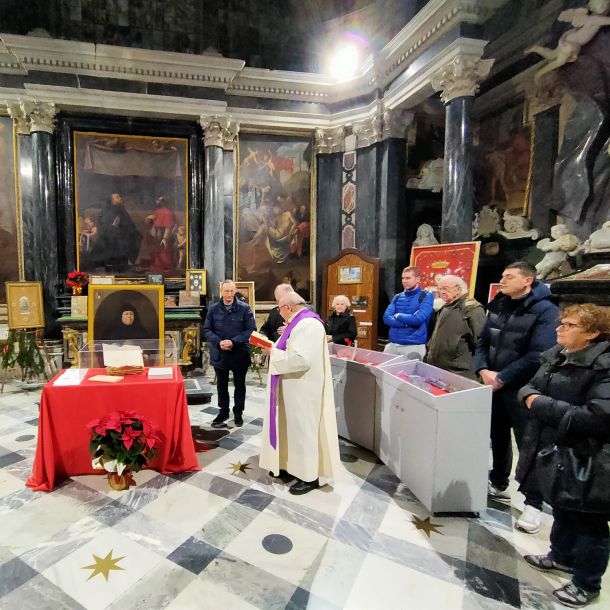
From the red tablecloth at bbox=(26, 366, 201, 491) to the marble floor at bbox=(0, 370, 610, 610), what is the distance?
0.14 meters

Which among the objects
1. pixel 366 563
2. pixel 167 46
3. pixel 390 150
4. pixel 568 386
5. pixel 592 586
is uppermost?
pixel 167 46

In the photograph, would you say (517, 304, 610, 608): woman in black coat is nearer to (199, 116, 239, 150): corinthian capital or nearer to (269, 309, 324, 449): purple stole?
(269, 309, 324, 449): purple stole

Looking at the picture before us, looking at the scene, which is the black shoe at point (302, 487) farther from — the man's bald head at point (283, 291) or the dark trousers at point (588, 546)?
the dark trousers at point (588, 546)

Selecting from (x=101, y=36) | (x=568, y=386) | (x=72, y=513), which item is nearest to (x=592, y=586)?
(x=568, y=386)

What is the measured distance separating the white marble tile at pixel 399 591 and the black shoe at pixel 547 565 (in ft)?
1.87

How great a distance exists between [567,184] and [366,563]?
617 centimetres

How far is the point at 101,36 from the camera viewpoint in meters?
8.25

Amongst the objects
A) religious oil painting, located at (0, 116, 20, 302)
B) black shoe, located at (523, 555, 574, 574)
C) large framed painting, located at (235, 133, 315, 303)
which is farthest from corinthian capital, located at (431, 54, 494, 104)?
religious oil painting, located at (0, 116, 20, 302)

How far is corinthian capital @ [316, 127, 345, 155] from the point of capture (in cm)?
898

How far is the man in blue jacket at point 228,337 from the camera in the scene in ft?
15.8

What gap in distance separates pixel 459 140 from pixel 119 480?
21.3ft

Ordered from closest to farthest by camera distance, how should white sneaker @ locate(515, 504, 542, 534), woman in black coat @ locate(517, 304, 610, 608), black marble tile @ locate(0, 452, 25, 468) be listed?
woman in black coat @ locate(517, 304, 610, 608) → white sneaker @ locate(515, 504, 542, 534) → black marble tile @ locate(0, 452, 25, 468)

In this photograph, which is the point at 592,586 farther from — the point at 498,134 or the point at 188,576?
the point at 498,134

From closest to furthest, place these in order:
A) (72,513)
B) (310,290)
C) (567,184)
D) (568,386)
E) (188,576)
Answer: (568,386), (188,576), (72,513), (567,184), (310,290)
